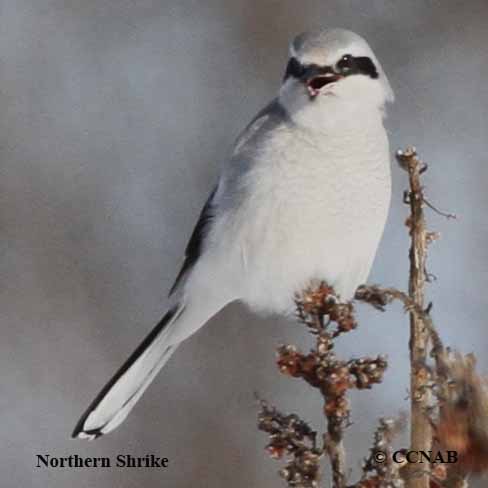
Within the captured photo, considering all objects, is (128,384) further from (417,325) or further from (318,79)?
(417,325)

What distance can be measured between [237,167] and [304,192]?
0.48 ft

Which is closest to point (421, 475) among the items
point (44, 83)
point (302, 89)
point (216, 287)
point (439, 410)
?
point (439, 410)

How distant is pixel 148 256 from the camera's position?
2312 mm

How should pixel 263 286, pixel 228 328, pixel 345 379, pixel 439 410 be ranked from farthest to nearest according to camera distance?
pixel 228 328 < pixel 263 286 < pixel 345 379 < pixel 439 410

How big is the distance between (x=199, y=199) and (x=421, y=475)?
176cm

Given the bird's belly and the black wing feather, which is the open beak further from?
the black wing feather

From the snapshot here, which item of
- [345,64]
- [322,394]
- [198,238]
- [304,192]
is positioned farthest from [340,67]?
[322,394]

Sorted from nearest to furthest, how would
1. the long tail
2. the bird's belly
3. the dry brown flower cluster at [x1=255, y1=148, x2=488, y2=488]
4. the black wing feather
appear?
the dry brown flower cluster at [x1=255, y1=148, x2=488, y2=488] < the long tail < the bird's belly < the black wing feather

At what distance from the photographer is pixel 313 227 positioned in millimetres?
1386

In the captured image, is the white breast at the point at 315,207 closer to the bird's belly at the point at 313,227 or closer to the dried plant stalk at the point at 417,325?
the bird's belly at the point at 313,227

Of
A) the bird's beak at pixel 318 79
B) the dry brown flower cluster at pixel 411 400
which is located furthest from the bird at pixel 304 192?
the dry brown flower cluster at pixel 411 400

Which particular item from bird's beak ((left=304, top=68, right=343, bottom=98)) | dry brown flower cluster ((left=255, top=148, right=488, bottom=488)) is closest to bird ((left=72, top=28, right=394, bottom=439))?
bird's beak ((left=304, top=68, right=343, bottom=98))

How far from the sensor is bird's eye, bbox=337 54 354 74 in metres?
1.31

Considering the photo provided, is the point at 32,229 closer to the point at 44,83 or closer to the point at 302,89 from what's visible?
the point at 44,83
